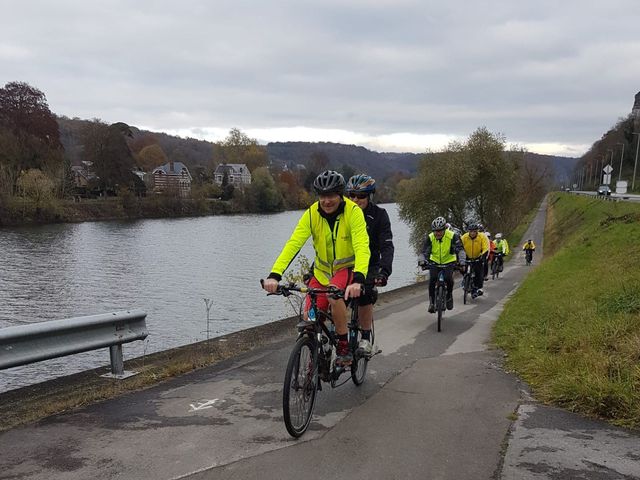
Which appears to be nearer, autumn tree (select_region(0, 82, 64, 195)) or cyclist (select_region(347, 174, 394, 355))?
cyclist (select_region(347, 174, 394, 355))

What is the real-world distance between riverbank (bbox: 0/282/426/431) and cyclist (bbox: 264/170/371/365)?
2129 mm

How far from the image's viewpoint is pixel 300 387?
13.4ft

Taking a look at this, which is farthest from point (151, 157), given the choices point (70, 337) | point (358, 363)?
point (358, 363)

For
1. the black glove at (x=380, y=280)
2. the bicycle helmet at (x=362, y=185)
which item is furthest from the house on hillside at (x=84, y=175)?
the black glove at (x=380, y=280)

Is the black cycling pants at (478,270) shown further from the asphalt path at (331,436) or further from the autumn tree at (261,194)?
the autumn tree at (261,194)

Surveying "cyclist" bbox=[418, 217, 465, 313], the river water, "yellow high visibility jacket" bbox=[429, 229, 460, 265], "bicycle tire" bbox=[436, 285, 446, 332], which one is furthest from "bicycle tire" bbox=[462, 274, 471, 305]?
the river water

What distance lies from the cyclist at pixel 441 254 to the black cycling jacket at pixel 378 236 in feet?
13.4

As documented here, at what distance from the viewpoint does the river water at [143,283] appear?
49.5 ft

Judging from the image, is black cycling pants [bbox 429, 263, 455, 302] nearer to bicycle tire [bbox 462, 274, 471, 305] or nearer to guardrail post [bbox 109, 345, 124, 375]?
bicycle tire [bbox 462, 274, 471, 305]

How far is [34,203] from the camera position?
55.6 meters

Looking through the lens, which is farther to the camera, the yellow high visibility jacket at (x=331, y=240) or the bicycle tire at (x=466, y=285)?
the bicycle tire at (x=466, y=285)

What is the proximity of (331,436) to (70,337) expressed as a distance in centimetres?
276

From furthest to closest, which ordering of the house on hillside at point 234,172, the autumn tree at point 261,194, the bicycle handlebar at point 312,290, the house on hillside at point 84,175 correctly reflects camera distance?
the house on hillside at point 234,172
the autumn tree at point 261,194
the house on hillside at point 84,175
the bicycle handlebar at point 312,290

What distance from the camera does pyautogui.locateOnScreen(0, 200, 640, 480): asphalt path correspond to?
11.5 ft
